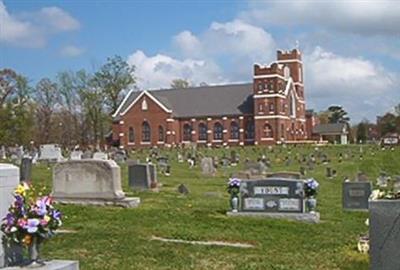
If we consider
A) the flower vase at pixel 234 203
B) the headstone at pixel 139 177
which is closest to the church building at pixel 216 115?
the headstone at pixel 139 177

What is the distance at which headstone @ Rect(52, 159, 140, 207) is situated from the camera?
16.8 metres

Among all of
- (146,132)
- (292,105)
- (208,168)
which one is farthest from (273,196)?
(292,105)

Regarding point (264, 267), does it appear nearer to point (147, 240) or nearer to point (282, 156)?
point (147, 240)

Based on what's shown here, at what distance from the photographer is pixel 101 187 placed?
16.9 metres

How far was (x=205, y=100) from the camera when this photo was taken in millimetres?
91250

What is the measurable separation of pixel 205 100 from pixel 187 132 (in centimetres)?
529

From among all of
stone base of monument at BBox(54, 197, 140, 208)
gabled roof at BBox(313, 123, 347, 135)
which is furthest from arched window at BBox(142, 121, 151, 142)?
stone base of monument at BBox(54, 197, 140, 208)

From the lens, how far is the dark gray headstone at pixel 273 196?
49.5 feet

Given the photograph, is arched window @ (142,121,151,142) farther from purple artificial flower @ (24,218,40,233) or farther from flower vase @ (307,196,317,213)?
purple artificial flower @ (24,218,40,233)

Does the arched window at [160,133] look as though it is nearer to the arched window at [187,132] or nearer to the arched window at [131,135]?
the arched window at [187,132]

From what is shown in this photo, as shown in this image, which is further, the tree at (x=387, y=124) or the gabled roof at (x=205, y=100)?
the tree at (x=387, y=124)

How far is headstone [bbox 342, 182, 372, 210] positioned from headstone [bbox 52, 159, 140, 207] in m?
6.02

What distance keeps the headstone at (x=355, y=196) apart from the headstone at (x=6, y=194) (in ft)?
42.1

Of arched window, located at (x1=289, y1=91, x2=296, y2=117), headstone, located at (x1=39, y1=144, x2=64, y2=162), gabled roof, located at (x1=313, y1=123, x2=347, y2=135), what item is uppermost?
arched window, located at (x1=289, y1=91, x2=296, y2=117)
